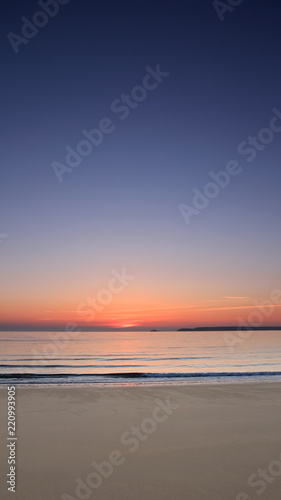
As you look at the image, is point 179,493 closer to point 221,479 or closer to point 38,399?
point 221,479

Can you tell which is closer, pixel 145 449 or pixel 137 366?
pixel 145 449

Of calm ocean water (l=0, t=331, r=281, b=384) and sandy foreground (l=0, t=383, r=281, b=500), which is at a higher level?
calm ocean water (l=0, t=331, r=281, b=384)

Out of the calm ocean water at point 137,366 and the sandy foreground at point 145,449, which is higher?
the calm ocean water at point 137,366

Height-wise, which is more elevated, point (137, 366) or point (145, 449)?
point (137, 366)

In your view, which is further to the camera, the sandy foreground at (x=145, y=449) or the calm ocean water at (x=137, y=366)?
the calm ocean water at (x=137, y=366)

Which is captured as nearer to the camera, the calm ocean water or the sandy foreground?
the sandy foreground

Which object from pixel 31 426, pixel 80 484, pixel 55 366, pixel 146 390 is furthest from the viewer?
pixel 55 366

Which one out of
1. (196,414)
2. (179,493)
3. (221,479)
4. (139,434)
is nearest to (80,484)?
(179,493)

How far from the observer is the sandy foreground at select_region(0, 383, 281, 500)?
4.66 m

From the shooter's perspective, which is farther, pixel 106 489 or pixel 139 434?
pixel 139 434

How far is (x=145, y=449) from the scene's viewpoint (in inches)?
243

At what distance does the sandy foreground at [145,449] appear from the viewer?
4.66m

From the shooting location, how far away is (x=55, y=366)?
1049 inches

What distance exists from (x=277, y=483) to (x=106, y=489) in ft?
7.13
